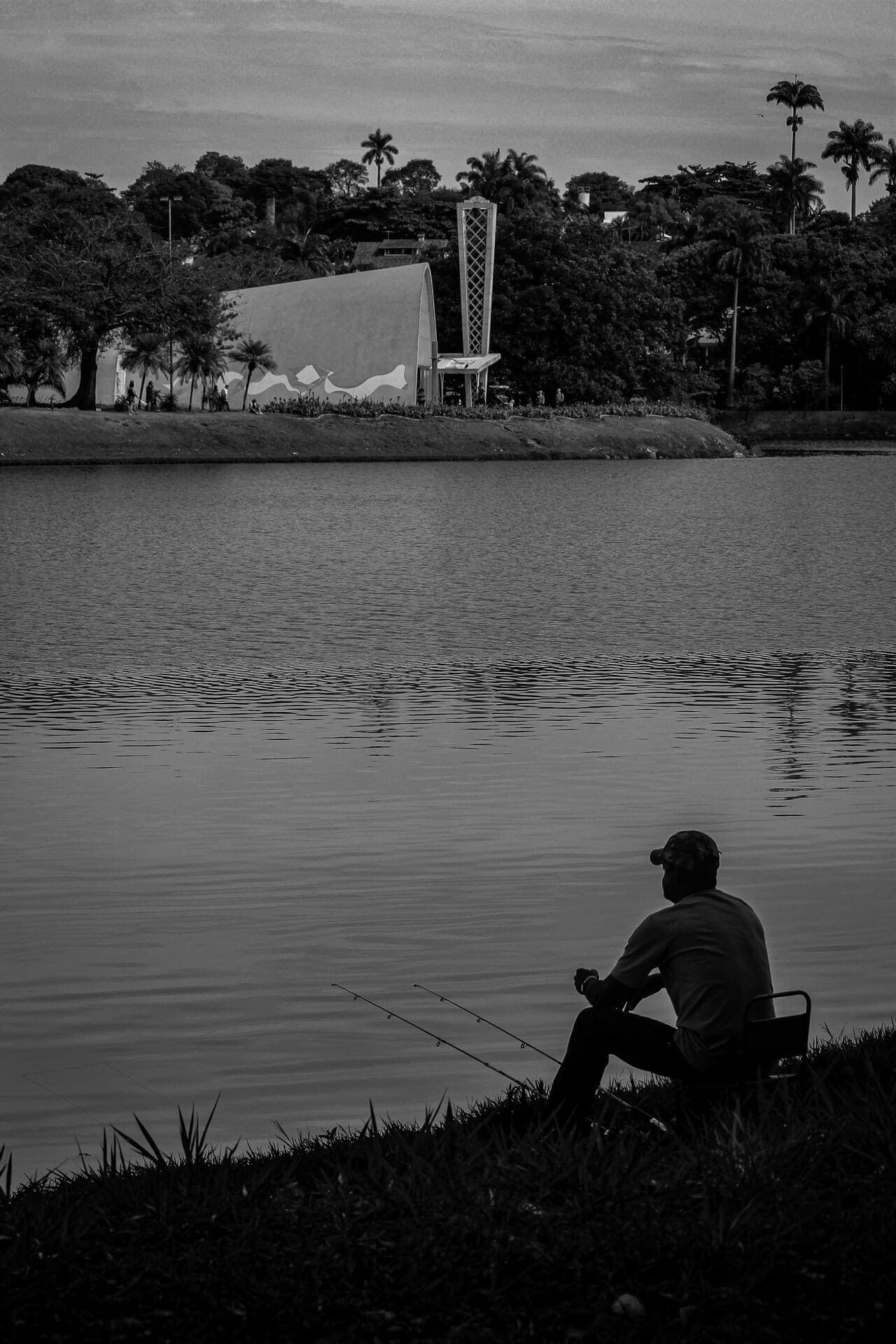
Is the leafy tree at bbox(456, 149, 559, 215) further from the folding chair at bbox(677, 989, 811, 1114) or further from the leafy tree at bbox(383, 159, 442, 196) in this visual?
the folding chair at bbox(677, 989, 811, 1114)

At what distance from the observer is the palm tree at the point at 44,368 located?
72312 mm

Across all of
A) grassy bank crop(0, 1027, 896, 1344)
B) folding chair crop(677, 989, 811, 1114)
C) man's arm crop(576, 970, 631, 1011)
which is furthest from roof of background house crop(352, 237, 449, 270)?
grassy bank crop(0, 1027, 896, 1344)

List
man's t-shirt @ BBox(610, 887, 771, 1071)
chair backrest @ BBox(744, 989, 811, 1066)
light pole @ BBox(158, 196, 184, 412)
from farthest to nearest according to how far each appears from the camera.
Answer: light pole @ BBox(158, 196, 184, 412) → man's t-shirt @ BBox(610, 887, 771, 1071) → chair backrest @ BBox(744, 989, 811, 1066)

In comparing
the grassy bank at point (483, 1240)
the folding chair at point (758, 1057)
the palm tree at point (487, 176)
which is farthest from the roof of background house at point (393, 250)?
the grassy bank at point (483, 1240)

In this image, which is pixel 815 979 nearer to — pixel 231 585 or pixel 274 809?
pixel 274 809

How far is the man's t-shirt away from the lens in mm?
5051

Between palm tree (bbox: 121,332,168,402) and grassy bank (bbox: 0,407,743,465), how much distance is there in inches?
165

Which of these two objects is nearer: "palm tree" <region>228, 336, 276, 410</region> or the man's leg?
the man's leg

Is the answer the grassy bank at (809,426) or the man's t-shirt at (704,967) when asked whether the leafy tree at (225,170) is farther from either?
the man's t-shirt at (704,967)

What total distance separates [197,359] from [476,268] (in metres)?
16.6

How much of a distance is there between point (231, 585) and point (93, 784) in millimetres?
13565

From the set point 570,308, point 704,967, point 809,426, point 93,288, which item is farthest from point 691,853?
point 809,426

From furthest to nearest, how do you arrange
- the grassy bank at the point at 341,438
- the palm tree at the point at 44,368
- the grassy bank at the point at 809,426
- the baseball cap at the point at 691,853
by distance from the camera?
the grassy bank at the point at 809,426, the palm tree at the point at 44,368, the grassy bank at the point at 341,438, the baseball cap at the point at 691,853

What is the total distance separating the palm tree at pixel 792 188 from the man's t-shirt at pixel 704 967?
12016cm
